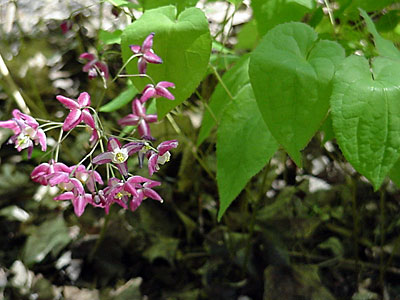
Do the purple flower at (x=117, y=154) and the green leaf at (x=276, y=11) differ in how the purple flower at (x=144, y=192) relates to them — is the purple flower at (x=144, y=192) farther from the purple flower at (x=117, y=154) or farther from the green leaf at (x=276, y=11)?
the green leaf at (x=276, y=11)

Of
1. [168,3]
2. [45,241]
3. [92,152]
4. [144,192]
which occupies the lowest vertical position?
[45,241]

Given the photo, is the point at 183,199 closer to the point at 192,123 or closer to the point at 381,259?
the point at 192,123

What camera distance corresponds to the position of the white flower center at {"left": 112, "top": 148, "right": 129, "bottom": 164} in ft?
2.32

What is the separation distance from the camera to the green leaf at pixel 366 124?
67 centimetres

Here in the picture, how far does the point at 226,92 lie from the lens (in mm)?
1060

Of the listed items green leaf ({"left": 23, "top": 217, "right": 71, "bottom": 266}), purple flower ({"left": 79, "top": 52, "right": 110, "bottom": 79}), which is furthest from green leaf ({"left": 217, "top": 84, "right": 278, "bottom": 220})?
green leaf ({"left": 23, "top": 217, "right": 71, "bottom": 266})

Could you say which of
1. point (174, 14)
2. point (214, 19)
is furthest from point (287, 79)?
point (214, 19)

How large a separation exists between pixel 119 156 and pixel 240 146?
10.4 inches

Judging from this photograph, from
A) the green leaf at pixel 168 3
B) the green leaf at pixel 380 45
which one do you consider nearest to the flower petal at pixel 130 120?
the green leaf at pixel 168 3

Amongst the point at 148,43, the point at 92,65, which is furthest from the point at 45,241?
the point at 148,43

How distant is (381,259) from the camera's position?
137cm

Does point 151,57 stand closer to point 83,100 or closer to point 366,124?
point 83,100

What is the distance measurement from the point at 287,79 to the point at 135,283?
94 centimetres

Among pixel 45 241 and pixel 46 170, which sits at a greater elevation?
pixel 46 170
